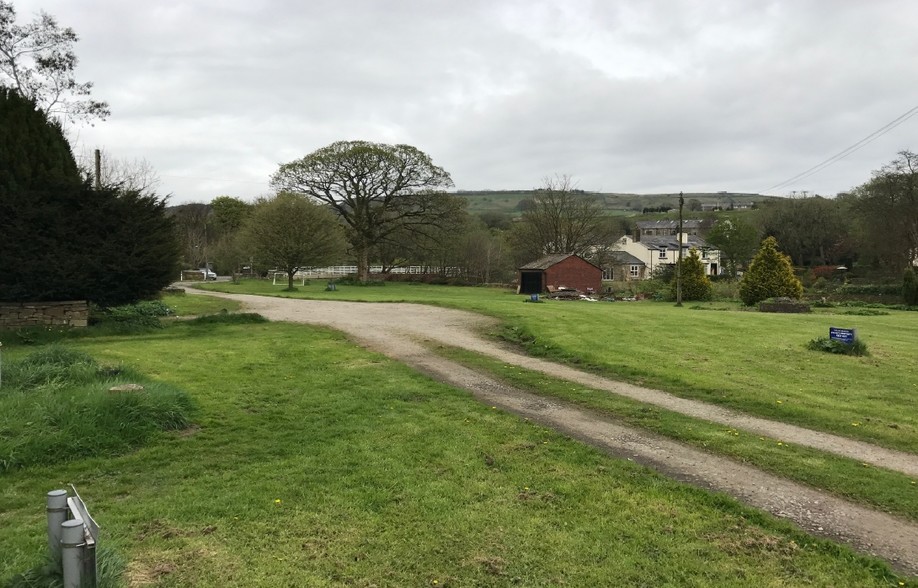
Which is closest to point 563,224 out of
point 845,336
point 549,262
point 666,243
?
point 549,262

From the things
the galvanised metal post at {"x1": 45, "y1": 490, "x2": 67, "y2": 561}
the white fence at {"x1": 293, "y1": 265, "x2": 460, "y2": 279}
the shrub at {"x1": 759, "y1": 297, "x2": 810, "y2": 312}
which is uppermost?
the white fence at {"x1": 293, "y1": 265, "x2": 460, "y2": 279}

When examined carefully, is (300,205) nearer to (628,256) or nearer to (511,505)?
(511,505)

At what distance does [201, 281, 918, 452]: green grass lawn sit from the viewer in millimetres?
9000

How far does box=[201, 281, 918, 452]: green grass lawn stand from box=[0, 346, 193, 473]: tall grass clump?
8.34 metres

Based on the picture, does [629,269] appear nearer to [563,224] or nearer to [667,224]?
[563,224]

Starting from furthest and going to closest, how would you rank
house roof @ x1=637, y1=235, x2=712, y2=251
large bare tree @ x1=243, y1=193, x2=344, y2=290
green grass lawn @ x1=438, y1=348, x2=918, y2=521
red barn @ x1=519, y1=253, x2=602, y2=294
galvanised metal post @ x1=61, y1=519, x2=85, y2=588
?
house roof @ x1=637, y1=235, x2=712, y2=251 < red barn @ x1=519, y1=253, x2=602, y2=294 < large bare tree @ x1=243, y1=193, x2=344, y2=290 < green grass lawn @ x1=438, y1=348, x2=918, y2=521 < galvanised metal post @ x1=61, y1=519, x2=85, y2=588

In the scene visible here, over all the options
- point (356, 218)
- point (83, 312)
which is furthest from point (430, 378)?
point (356, 218)

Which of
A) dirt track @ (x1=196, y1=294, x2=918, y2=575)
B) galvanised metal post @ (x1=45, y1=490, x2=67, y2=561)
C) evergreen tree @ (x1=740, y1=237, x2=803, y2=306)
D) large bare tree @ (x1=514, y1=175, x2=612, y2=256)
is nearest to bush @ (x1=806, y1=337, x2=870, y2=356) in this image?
dirt track @ (x1=196, y1=294, x2=918, y2=575)

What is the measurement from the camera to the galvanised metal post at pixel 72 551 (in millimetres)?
2791

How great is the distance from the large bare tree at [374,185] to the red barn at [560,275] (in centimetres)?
971

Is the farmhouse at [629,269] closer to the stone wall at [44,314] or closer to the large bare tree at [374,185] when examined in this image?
the large bare tree at [374,185]

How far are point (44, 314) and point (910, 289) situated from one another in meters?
50.6

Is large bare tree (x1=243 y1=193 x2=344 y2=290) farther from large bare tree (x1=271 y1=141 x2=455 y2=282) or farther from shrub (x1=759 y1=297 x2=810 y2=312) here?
shrub (x1=759 y1=297 x2=810 y2=312)

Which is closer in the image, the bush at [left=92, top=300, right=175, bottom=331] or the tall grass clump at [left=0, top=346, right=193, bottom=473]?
the tall grass clump at [left=0, top=346, right=193, bottom=473]
